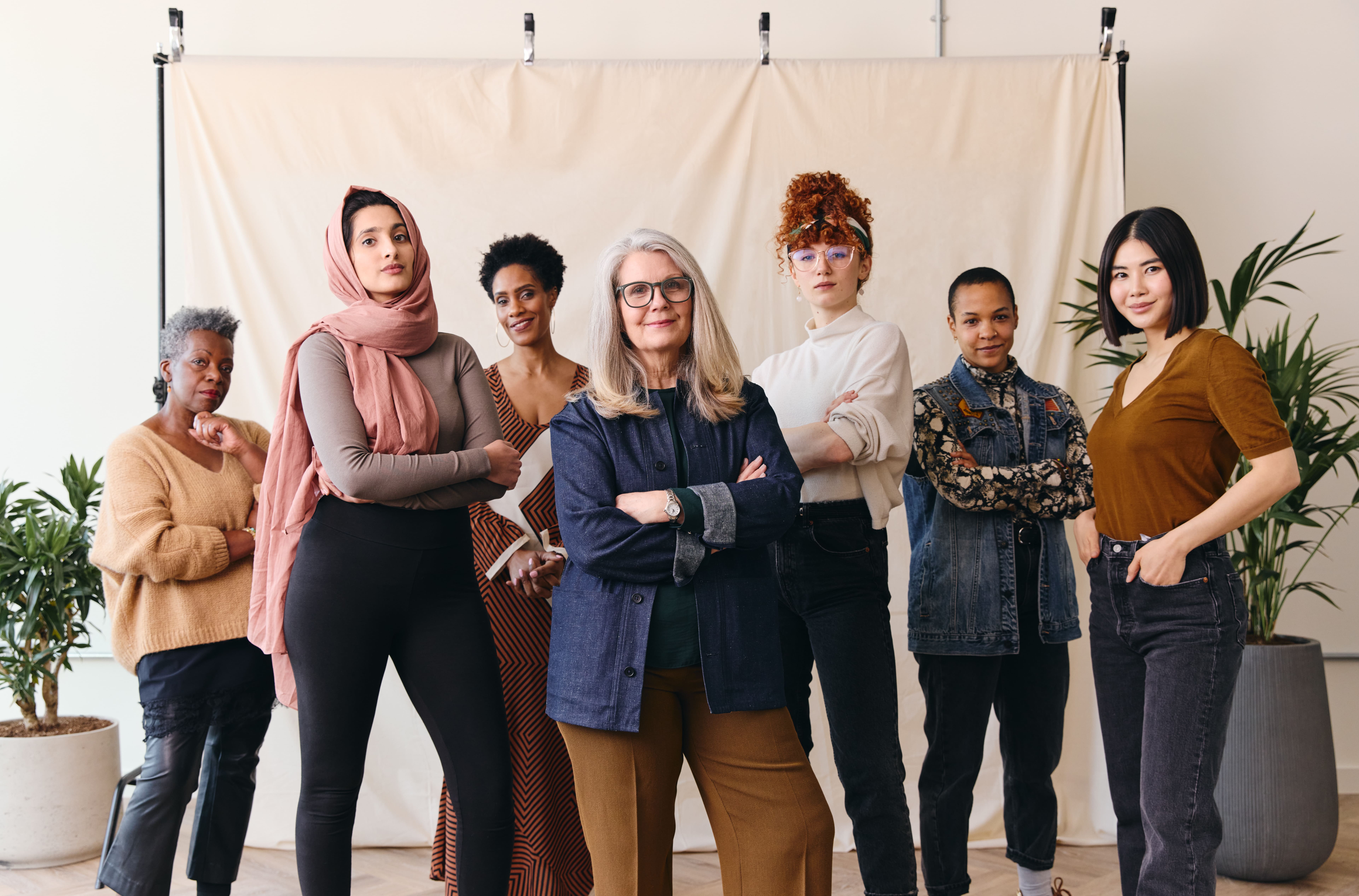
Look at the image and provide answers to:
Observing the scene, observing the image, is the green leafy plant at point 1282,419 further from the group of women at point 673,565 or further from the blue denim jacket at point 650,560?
the blue denim jacket at point 650,560

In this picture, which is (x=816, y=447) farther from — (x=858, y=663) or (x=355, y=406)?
(x=355, y=406)

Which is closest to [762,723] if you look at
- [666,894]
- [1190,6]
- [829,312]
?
[666,894]

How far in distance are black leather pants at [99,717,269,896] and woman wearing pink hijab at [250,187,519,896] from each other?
0.55 m

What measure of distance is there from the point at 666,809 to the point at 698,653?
271 mm

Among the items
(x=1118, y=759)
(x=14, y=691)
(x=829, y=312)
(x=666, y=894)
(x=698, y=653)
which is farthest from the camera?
(x=14, y=691)

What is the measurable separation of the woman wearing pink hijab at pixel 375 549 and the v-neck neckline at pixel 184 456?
1.71 feet

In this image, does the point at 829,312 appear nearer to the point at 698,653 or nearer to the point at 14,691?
the point at 698,653

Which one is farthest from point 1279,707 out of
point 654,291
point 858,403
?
point 654,291

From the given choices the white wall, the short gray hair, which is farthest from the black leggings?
the white wall

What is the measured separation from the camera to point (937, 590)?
88.7 inches

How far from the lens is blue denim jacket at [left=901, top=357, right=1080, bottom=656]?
2.21 metres

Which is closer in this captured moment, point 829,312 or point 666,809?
point 666,809

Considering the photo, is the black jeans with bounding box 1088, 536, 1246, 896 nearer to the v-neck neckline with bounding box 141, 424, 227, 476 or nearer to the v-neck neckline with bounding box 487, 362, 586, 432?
the v-neck neckline with bounding box 487, 362, 586, 432

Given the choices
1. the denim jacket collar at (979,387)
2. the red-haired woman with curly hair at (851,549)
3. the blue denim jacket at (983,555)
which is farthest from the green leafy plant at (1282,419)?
the red-haired woman with curly hair at (851,549)
